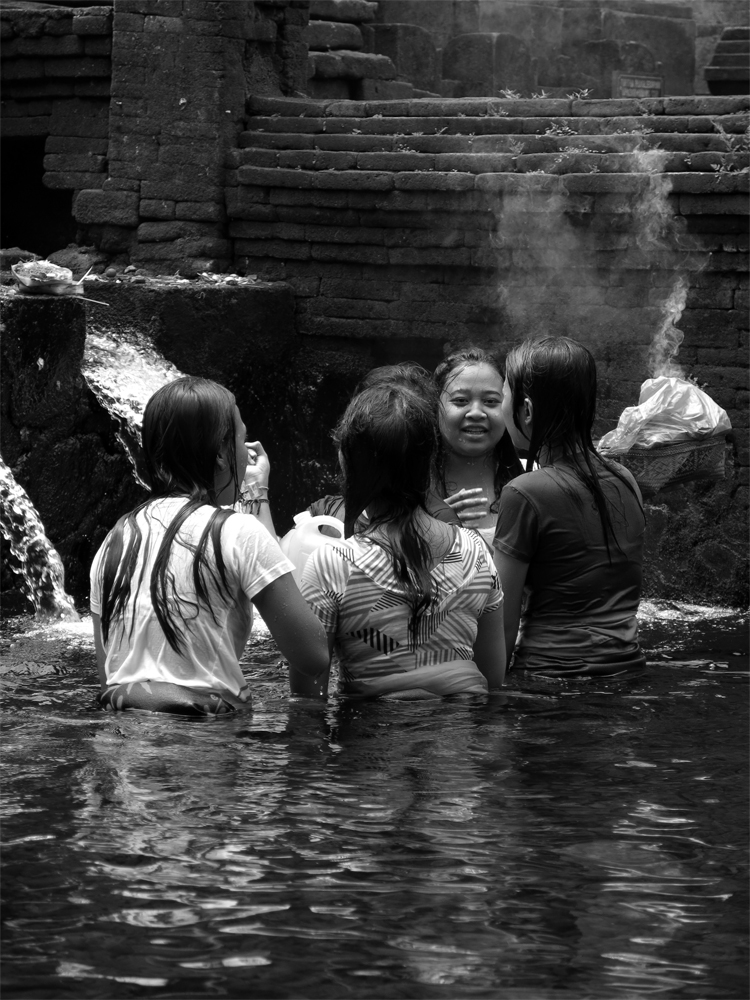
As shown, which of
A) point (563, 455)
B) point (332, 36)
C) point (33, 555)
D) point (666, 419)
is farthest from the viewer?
point (332, 36)

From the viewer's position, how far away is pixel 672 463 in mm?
6875

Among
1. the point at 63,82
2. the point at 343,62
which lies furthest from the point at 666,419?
the point at 343,62

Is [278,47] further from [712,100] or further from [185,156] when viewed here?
[712,100]

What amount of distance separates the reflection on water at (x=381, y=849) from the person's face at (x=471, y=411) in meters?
0.86

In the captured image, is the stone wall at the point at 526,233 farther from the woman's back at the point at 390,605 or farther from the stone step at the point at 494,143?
the woman's back at the point at 390,605

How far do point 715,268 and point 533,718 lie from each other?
471 cm

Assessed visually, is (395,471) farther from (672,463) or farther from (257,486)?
(672,463)

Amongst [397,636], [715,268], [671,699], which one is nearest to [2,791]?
[397,636]

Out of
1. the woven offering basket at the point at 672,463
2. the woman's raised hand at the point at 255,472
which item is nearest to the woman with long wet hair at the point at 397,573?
the woman's raised hand at the point at 255,472

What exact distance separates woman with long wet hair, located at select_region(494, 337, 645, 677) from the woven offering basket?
2.75 meters

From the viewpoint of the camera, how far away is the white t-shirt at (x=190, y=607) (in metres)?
3.27

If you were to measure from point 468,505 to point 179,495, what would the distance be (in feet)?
3.17

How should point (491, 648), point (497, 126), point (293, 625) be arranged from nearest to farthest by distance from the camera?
1. point (293, 625)
2. point (491, 648)
3. point (497, 126)

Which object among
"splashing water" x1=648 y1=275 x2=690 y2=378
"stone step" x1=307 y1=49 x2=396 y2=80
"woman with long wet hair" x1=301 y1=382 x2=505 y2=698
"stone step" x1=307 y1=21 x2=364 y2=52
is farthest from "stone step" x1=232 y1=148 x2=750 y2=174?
"woman with long wet hair" x1=301 y1=382 x2=505 y2=698
